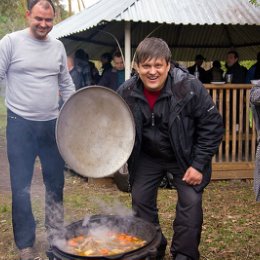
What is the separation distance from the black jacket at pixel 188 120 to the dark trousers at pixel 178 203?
0.14 metres

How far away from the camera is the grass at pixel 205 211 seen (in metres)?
4.80

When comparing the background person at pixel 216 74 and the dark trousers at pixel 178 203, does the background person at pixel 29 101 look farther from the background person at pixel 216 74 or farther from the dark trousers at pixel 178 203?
the background person at pixel 216 74

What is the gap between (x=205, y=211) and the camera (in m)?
6.24

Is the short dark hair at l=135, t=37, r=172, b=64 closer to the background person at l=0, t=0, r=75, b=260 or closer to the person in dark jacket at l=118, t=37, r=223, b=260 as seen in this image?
the person in dark jacket at l=118, t=37, r=223, b=260

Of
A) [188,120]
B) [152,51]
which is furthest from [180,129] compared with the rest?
[152,51]

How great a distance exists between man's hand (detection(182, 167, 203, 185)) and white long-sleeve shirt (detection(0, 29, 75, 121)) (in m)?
1.41

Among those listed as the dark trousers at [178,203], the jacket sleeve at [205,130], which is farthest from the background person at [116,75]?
the jacket sleeve at [205,130]

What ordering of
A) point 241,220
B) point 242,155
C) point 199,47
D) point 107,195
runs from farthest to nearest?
point 199,47 < point 242,155 < point 107,195 < point 241,220

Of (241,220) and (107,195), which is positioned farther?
(107,195)

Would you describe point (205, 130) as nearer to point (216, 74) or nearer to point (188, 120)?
point (188, 120)

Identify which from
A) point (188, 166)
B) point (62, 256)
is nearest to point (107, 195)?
point (188, 166)

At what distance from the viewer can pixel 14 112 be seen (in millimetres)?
4090

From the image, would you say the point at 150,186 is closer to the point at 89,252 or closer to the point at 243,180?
the point at 89,252

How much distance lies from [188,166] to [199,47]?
10694 millimetres
